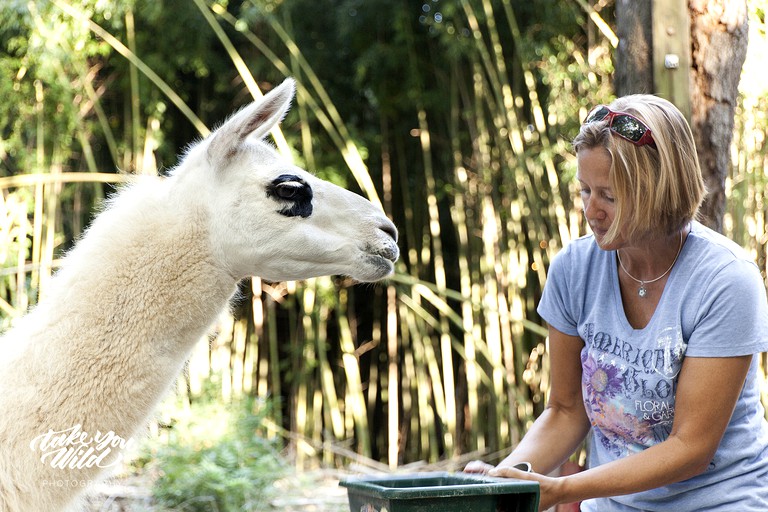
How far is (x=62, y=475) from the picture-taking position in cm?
193

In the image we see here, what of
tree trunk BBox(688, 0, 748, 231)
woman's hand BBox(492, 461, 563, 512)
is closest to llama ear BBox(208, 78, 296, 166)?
woman's hand BBox(492, 461, 563, 512)

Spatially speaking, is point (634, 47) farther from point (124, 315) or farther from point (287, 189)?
point (124, 315)

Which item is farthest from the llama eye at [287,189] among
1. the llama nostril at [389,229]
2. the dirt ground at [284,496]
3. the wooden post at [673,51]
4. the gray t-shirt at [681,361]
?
the dirt ground at [284,496]

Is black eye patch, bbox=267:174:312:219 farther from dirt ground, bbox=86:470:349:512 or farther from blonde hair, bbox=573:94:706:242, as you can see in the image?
dirt ground, bbox=86:470:349:512

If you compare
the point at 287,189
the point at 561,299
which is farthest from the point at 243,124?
the point at 561,299

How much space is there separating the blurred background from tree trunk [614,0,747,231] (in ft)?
3.92

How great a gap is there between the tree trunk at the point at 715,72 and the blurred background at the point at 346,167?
1210 millimetres

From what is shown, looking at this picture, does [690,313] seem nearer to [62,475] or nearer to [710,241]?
[710,241]

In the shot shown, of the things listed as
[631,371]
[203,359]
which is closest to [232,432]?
[203,359]

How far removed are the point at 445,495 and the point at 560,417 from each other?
30.8 inches

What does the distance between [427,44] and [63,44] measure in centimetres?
251

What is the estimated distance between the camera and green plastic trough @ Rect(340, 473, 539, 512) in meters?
1.58

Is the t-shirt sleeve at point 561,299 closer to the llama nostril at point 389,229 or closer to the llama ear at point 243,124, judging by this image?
the llama nostril at point 389,229

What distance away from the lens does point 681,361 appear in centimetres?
195
